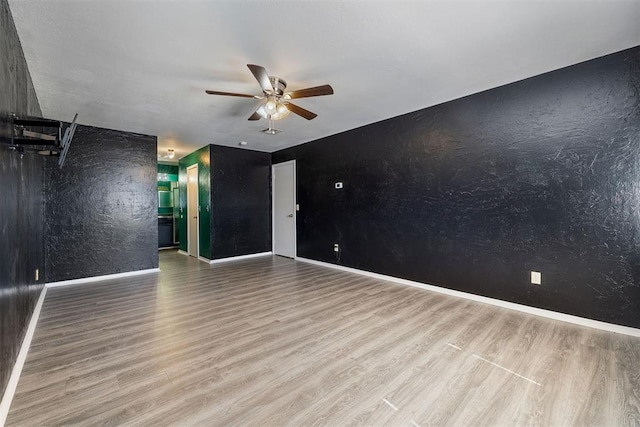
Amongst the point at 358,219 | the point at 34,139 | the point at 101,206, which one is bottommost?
the point at 358,219

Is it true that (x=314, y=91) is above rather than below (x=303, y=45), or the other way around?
below

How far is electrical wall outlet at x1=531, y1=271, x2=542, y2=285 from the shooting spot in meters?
2.80

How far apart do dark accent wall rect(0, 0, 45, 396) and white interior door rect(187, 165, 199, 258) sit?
3.52 meters

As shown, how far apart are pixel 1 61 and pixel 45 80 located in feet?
4.88

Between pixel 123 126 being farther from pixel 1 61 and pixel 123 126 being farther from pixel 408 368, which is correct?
pixel 408 368

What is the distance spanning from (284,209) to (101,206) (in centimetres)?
322

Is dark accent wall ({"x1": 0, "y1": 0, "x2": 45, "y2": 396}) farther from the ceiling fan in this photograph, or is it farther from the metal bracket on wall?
the ceiling fan

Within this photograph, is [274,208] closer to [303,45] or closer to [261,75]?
[261,75]

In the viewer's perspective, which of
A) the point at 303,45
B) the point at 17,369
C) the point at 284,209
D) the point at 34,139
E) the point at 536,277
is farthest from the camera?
the point at 284,209

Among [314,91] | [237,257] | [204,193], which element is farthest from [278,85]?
[237,257]

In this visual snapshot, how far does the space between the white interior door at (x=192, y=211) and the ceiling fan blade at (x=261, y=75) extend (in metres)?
4.31

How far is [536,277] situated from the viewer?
9.25ft

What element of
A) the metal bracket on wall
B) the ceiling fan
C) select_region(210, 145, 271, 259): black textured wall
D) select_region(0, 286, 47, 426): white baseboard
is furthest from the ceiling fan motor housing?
select_region(210, 145, 271, 259): black textured wall

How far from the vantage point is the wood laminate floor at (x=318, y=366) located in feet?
4.94
